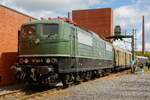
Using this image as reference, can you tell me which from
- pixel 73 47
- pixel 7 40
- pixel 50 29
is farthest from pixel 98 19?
pixel 50 29

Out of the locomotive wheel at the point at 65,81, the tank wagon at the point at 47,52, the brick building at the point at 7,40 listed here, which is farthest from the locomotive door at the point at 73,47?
the brick building at the point at 7,40

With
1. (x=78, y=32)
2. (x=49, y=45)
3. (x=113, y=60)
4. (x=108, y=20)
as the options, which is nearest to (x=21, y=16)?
(x=78, y=32)

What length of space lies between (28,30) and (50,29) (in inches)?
42.3

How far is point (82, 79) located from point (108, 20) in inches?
1840

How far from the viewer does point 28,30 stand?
18266 millimetres

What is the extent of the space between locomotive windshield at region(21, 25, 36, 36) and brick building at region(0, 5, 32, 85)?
2237 millimetres

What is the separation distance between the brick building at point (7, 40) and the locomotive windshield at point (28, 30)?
2.24m

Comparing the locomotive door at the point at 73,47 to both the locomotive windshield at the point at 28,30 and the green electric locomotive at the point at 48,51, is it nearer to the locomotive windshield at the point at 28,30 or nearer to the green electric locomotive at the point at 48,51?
the green electric locomotive at the point at 48,51

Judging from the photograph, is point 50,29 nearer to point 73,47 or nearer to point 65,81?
point 73,47

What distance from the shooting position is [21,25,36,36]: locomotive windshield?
714 inches

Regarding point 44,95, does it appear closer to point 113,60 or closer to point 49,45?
point 49,45

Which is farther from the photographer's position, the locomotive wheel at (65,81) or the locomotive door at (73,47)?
the locomotive door at (73,47)

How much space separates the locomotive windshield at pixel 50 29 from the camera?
18.0 m

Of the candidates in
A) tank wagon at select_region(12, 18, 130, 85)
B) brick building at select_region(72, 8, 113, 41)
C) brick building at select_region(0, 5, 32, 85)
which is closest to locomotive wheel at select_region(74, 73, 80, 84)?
tank wagon at select_region(12, 18, 130, 85)
